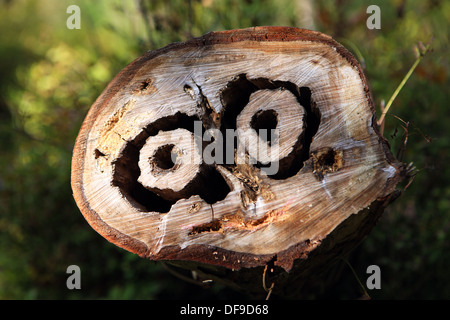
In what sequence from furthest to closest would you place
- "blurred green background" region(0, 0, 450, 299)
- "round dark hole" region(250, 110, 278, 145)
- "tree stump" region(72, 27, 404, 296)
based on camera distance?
"blurred green background" region(0, 0, 450, 299), "round dark hole" region(250, 110, 278, 145), "tree stump" region(72, 27, 404, 296)

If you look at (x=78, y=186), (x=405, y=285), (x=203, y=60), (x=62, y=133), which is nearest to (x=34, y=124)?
(x=62, y=133)

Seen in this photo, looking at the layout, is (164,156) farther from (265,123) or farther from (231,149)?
(265,123)

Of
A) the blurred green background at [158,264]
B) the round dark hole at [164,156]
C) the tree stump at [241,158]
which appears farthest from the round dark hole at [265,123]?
the blurred green background at [158,264]

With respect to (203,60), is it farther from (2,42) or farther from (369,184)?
(2,42)

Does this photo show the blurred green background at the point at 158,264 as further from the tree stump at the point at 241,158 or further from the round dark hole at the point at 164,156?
the round dark hole at the point at 164,156

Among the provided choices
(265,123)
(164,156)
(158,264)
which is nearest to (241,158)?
(265,123)

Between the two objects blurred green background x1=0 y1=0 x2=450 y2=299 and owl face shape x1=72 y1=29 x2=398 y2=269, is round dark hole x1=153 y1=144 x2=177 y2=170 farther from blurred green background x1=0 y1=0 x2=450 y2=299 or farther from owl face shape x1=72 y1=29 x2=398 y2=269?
blurred green background x1=0 y1=0 x2=450 y2=299

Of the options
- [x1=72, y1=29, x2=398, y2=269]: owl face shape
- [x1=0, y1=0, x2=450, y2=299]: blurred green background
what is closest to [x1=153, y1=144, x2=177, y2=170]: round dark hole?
[x1=72, y1=29, x2=398, y2=269]: owl face shape

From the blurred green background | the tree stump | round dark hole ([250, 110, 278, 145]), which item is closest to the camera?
the tree stump
